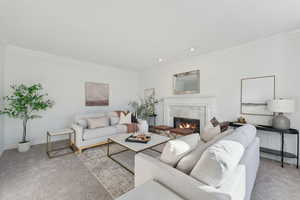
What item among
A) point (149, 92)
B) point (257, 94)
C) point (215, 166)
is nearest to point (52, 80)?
point (149, 92)

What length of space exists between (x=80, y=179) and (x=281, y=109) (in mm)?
3537

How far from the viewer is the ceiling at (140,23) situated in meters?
1.73

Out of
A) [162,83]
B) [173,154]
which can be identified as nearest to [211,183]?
[173,154]

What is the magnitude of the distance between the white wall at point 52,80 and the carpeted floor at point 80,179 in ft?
2.81

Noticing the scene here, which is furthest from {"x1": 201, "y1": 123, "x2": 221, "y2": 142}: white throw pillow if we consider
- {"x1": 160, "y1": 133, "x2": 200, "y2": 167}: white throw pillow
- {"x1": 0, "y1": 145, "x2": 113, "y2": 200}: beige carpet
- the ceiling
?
the ceiling

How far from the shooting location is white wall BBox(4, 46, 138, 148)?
→ 307 cm

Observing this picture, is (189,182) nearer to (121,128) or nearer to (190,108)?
(121,128)

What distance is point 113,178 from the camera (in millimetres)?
1905

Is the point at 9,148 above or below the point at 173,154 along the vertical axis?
below

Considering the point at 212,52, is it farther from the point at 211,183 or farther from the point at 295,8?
the point at 211,183

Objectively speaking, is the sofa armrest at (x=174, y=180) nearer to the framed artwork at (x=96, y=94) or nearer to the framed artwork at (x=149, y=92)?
the framed artwork at (x=96, y=94)

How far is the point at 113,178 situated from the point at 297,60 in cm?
388

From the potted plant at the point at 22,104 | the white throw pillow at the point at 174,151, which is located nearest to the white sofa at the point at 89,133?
the potted plant at the point at 22,104

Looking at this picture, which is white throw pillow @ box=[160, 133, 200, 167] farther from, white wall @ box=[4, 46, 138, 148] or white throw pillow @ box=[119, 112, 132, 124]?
white wall @ box=[4, 46, 138, 148]
